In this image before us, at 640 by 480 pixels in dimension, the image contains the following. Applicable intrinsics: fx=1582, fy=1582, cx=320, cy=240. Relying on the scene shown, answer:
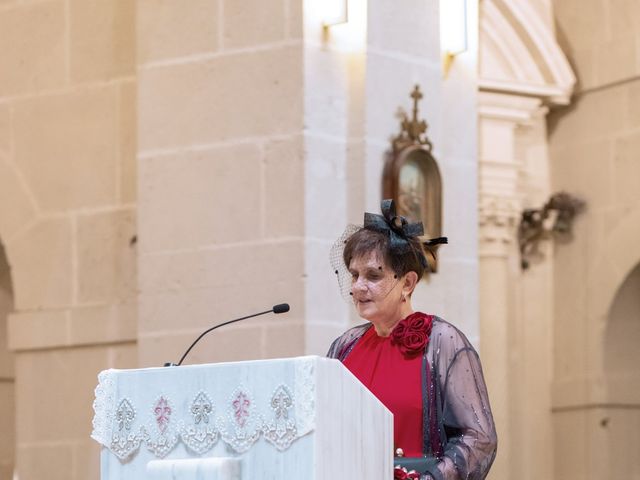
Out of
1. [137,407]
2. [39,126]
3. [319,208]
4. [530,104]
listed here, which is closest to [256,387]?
[137,407]

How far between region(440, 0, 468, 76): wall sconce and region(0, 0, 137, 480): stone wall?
4.74ft

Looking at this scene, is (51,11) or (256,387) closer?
(256,387)

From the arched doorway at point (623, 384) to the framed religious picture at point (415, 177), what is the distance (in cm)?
311

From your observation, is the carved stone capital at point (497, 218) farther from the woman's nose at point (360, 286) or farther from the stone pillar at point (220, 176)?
the woman's nose at point (360, 286)

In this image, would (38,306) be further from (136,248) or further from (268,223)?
(268,223)

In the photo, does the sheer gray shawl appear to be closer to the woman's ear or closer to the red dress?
the red dress

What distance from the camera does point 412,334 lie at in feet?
14.2

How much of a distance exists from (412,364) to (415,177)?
2.69 metres

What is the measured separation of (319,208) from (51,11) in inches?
74.5

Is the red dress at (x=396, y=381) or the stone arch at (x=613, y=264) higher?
the stone arch at (x=613, y=264)

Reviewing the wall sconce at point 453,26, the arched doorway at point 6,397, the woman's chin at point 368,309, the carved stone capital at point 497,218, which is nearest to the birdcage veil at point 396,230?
the woman's chin at point 368,309

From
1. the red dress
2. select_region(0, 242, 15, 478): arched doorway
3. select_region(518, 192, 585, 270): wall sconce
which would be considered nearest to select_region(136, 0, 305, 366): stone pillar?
select_region(0, 242, 15, 478): arched doorway

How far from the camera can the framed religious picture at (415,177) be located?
22.3 feet

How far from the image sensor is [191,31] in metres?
7.01
